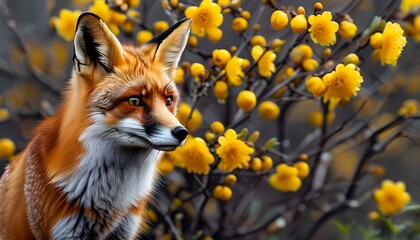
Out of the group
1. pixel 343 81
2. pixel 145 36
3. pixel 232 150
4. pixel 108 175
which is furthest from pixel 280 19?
pixel 145 36

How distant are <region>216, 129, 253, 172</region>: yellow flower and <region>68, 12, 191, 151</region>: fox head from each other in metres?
0.39

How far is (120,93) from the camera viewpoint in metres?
2.60

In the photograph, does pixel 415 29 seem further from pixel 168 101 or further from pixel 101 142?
pixel 101 142

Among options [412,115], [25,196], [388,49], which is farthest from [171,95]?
[412,115]

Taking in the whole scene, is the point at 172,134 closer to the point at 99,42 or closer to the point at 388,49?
the point at 99,42

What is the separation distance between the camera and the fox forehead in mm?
2607

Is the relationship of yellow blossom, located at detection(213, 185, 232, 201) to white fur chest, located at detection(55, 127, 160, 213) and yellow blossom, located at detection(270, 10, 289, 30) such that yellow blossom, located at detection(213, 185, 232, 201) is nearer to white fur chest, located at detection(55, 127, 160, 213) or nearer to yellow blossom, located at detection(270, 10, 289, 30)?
white fur chest, located at detection(55, 127, 160, 213)

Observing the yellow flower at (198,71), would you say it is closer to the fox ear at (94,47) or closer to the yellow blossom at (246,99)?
the yellow blossom at (246,99)

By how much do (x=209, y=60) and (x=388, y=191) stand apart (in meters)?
1.39

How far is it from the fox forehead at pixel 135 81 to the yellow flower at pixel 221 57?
1.34ft

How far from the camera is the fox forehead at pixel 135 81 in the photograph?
2607 mm

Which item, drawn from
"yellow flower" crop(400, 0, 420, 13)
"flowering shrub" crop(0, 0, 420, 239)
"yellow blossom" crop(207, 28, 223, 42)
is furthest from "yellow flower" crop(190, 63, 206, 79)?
"yellow flower" crop(400, 0, 420, 13)

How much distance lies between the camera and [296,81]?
373cm

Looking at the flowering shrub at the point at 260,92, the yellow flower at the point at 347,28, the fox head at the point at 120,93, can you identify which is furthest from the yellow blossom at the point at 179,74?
the yellow flower at the point at 347,28
